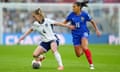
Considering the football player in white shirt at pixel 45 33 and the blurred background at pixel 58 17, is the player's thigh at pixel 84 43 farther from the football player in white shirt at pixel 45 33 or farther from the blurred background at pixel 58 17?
the blurred background at pixel 58 17

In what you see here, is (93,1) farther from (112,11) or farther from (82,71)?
(82,71)

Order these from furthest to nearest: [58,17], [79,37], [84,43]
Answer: [58,17] < [79,37] < [84,43]

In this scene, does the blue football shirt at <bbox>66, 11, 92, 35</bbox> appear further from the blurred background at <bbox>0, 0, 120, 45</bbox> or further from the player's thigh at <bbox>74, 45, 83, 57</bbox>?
the blurred background at <bbox>0, 0, 120, 45</bbox>

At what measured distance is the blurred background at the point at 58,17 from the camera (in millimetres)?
36625

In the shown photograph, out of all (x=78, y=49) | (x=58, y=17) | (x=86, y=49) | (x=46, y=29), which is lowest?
(x=58, y=17)

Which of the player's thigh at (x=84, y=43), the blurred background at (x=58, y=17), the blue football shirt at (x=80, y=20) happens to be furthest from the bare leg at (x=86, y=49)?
the blurred background at (x=58, y=17)

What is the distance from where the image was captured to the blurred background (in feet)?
120

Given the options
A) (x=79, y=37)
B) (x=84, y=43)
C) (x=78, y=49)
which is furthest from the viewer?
(x=78, y=49)

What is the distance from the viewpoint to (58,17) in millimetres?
37469

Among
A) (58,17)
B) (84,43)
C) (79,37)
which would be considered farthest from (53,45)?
(58,17)

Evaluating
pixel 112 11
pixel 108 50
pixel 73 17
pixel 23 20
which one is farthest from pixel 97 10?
pixel 73 17

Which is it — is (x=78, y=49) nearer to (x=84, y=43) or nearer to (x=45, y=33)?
(x=84, y=43)

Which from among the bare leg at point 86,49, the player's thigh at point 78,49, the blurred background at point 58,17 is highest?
the bare leg at point 86,49

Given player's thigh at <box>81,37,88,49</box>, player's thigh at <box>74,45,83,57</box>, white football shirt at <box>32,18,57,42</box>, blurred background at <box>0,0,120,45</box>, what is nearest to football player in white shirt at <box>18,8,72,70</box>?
white football shirt at <box>32,18,57,42</box>
